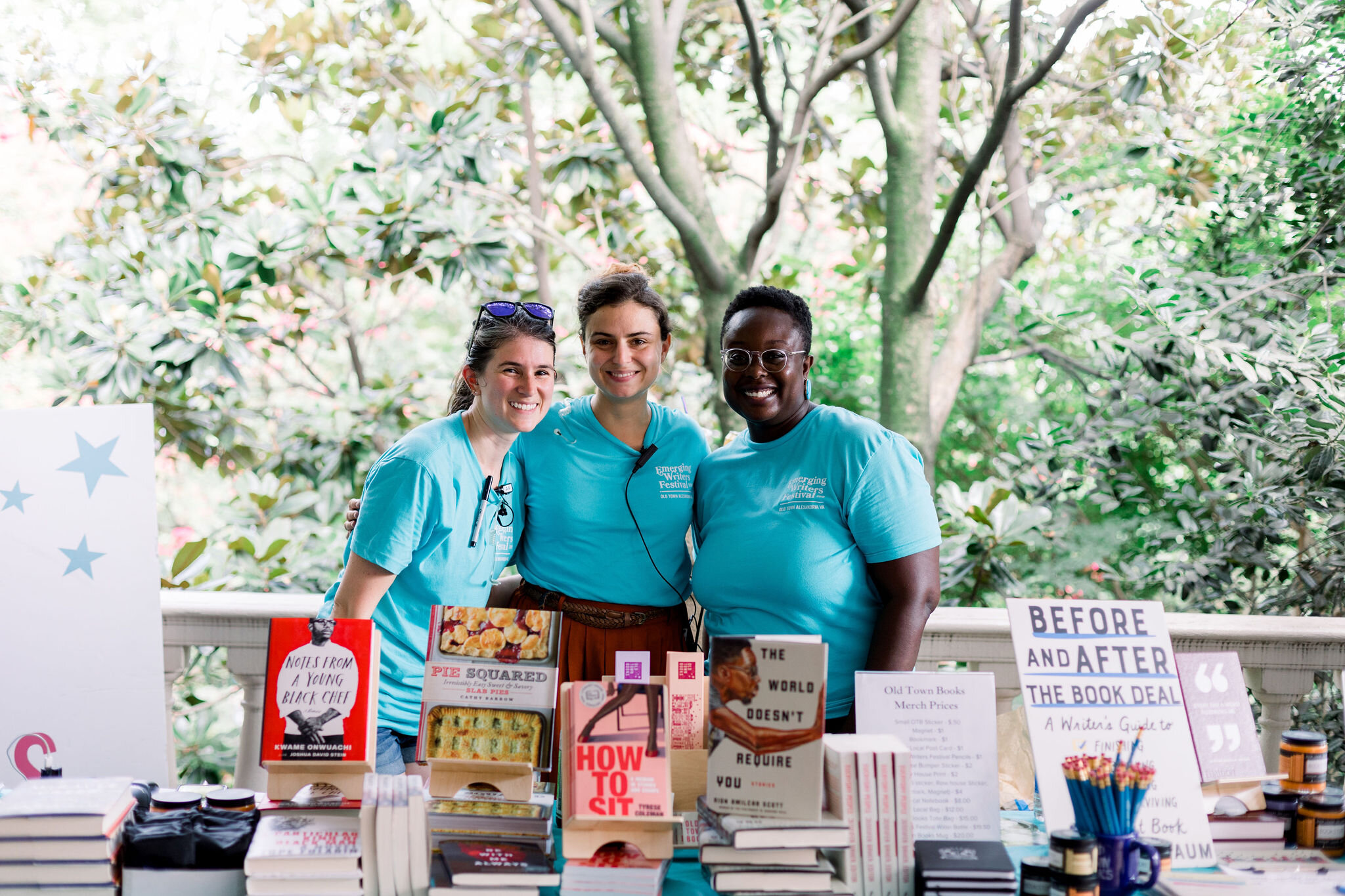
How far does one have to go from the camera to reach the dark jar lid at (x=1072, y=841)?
1495 millimetres

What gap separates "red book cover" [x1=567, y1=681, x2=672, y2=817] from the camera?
1.55m

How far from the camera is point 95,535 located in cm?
222

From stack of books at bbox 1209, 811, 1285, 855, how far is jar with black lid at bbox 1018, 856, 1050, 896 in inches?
17.9

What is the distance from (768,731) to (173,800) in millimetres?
993

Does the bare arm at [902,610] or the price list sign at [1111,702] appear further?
the bare arm at [902,610]

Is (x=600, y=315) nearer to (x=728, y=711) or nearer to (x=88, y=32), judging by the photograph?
(x=728, y=711)

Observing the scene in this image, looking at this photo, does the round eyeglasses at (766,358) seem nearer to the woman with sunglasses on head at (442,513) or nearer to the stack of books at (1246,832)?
the woman with sunglasses on head at (442,513)

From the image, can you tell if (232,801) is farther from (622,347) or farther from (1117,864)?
(1117,864)

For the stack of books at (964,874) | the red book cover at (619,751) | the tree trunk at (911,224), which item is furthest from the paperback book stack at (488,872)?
the tree trunk at (911,224)

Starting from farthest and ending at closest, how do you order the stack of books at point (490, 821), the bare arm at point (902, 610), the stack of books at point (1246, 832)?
the bare arm at point (902, 610) < the stack of books at point (1246, 832) < the stack of books at point (490, 821)

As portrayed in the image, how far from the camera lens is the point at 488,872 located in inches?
59.1

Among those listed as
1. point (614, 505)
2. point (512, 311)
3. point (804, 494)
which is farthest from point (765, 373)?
point (512, 311)

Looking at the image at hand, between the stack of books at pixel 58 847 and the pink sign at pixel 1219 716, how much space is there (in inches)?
70.8

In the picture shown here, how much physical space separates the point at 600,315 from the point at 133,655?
126 cm
